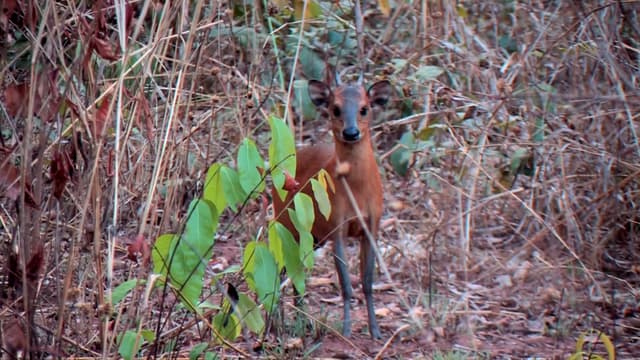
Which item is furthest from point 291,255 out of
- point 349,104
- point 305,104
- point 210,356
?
point 305,104

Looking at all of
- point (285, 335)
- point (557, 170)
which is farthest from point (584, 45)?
point (285, 335)

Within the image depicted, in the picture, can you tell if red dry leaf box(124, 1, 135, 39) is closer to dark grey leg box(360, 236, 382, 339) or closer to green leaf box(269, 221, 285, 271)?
green leaf box(269, 221, 285, 271)

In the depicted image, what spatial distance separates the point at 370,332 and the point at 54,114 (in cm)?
244

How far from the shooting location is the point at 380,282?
6.31m

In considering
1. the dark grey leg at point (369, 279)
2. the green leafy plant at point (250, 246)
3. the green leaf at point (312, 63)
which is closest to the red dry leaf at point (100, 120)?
the green leafy plant at point (250, 246)

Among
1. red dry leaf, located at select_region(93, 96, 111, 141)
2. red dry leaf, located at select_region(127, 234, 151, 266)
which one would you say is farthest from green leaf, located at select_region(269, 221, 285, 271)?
red dry leaf, located at select_region(93, 96, 111, 141)

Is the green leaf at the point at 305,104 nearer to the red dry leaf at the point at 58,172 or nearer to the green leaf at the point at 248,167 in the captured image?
the green leaf at the point at 248,167

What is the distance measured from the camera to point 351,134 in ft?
17.8

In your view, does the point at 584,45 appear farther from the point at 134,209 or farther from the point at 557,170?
the point at 134,209

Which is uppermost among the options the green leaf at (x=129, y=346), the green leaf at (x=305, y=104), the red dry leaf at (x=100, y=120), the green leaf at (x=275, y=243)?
the red dry leaf at (x=100, y=120)

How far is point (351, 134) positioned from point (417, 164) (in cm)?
169

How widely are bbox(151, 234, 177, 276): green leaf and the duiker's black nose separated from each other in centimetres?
206

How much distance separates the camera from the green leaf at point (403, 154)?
21.9ft

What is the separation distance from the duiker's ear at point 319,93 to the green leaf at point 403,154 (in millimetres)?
1027
